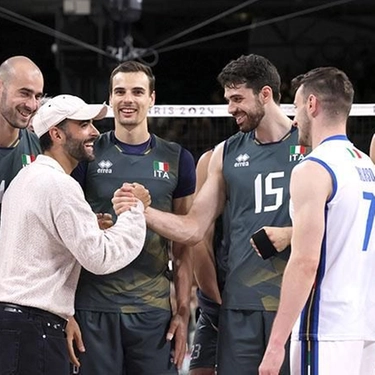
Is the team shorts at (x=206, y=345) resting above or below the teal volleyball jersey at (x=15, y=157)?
below

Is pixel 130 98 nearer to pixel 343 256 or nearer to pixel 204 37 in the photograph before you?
pixel 343 256

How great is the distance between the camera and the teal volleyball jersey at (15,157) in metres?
5.46

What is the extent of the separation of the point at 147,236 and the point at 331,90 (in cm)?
140

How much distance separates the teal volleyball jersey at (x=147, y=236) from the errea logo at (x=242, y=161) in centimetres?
34

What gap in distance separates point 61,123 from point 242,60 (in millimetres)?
1214

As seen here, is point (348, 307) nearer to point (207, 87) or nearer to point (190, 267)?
point (190, 267)

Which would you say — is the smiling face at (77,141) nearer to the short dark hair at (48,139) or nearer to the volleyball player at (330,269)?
the short dark hair at (48,139)

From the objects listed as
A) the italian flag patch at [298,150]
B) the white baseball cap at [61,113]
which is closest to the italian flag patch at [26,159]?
the white baseball cap at [61,113]

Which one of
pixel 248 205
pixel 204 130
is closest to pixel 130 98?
pixel 248 205

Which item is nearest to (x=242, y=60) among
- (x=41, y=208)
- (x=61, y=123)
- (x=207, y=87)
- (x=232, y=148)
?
(x=232, y=148)

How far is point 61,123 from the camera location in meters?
4.99

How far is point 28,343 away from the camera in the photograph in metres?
4.68

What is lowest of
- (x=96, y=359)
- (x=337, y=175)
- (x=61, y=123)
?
(x=96, y=359)

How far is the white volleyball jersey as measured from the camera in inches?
175
